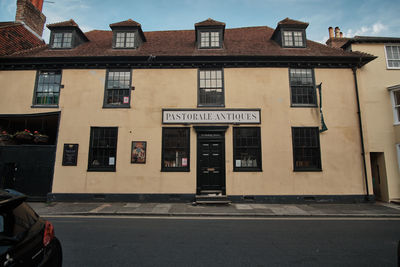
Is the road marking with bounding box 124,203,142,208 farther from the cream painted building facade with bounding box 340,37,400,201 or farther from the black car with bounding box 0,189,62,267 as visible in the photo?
the cream painted building facade with bounding box 340,37,400,201

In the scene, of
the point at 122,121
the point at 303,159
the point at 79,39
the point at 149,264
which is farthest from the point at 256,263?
the point at 79,39

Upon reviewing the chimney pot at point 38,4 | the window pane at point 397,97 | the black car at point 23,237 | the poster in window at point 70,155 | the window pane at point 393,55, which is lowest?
the black car at point 23,237

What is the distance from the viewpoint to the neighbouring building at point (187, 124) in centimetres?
1080

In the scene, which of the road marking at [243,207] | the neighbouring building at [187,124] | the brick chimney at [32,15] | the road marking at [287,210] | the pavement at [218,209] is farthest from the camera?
the brick chimney at [32,15]

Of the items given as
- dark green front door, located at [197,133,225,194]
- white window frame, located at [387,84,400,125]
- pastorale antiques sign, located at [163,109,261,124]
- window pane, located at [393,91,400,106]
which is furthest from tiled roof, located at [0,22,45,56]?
window pane, located at [393,91,400,106]

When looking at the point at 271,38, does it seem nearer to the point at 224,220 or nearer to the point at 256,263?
the point at 224,220

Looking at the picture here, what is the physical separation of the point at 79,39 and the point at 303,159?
52.0 feet

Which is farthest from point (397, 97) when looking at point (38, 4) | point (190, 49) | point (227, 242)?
point (38, 4)

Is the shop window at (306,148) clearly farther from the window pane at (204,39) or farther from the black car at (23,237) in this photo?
the black car at (23,237)

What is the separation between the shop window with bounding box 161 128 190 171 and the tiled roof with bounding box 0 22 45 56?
1128cm

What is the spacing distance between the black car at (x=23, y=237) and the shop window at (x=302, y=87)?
11.8 meters

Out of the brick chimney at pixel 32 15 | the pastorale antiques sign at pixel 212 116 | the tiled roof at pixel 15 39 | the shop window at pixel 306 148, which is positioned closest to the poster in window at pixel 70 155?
the pastorale antiques sign at pixel 212 116

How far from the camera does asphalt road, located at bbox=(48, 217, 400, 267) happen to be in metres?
4.32

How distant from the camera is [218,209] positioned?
9227 mm
